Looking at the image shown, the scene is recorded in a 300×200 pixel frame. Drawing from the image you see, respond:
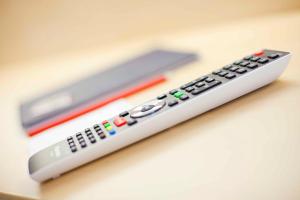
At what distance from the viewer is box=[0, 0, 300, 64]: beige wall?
0.96 m

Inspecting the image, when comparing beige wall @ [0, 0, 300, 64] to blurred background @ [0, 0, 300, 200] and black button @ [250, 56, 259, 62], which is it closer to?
blurred background @ [0, 0, 300, 200]

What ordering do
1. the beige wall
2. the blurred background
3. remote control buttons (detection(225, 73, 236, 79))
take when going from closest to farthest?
the blurred background → remote control buttons (detection(225, 73, 236, 79)) → the beige wall

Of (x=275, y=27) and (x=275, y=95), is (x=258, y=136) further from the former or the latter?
(x=275, y=27)

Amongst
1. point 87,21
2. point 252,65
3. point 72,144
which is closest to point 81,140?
point 72,144

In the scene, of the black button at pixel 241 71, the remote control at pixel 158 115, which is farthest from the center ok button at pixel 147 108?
the black button at pixel 241 71

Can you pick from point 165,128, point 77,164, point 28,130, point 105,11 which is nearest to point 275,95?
point 165,128

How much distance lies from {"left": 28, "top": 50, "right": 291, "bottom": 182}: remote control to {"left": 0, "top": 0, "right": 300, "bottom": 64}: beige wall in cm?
59

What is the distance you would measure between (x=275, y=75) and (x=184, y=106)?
0.13 meters

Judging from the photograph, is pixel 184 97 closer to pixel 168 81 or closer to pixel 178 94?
pixel 178 94

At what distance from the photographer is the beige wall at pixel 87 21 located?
955 millimetres

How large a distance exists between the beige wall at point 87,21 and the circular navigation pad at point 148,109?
2.13 ft

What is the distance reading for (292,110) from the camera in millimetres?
336

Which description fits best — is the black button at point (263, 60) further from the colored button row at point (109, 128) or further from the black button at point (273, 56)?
the colored button row at point (109, 128)

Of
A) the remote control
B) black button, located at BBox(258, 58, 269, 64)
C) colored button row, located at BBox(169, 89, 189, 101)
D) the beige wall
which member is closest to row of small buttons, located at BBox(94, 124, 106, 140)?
the remote control
